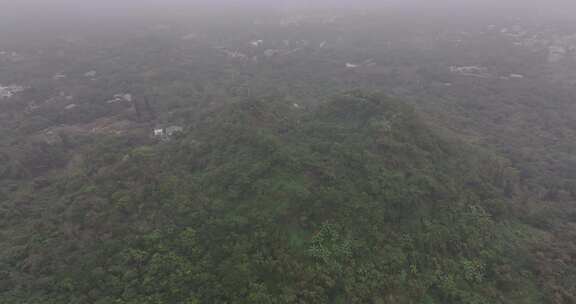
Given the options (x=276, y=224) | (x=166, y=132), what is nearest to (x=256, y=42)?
(x=166, y=132)

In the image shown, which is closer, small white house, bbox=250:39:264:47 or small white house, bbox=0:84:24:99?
small white house, bbox=0:84:24:99

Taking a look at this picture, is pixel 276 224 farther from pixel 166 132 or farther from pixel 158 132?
pixel 158 132

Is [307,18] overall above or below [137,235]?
above

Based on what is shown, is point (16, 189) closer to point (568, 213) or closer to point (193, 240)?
point (193, 240)

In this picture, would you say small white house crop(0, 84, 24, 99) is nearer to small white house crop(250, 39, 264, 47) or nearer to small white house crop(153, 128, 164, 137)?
small white house crop(153, 128, 164, 137)

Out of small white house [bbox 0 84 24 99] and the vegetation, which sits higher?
small white house [bbox 0 84 24 99]

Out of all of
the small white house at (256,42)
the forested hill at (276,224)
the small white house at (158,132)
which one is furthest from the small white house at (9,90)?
the small white house at (256,42)

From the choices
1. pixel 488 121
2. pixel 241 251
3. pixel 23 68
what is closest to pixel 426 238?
pixel 241 251

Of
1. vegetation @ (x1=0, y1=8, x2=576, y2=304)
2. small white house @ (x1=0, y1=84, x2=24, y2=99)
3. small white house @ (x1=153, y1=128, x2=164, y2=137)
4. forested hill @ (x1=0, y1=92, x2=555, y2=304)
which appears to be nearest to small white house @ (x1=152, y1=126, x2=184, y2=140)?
small white house @ (x1=153, y1=128, x2=164, y2=137)

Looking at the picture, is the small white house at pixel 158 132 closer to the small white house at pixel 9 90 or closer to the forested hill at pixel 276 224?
the forested hill at pixel 276 224
